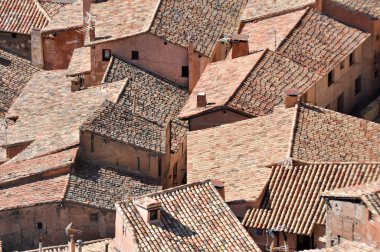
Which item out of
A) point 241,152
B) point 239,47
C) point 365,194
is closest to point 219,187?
point 241,152

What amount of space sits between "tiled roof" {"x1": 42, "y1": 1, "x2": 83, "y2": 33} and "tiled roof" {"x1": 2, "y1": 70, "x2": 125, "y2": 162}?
2.75 metres

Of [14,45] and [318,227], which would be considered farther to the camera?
[14,45]

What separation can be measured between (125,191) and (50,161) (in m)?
2.97

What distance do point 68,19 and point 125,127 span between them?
13.5 m

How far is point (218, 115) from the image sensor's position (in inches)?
2382

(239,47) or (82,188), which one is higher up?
(239,47)

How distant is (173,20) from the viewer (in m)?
66.8

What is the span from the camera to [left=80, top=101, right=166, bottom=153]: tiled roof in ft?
191

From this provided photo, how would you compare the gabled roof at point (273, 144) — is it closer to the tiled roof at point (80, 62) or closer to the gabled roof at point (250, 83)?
the gabled roof at point (250, 83)

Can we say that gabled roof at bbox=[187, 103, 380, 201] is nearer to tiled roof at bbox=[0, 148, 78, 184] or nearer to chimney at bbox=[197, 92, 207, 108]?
chimney at bbox=[197, 92, 207, 108]

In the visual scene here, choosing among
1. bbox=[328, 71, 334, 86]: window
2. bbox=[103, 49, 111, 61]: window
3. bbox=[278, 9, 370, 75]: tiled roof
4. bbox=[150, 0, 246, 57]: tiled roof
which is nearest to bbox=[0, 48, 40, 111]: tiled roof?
bbox=[103, 49, 111, 61]: window

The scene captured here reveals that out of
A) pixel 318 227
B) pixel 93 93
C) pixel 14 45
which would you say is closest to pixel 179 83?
pixel 93 93

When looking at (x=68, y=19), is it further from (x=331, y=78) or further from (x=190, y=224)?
(x=190, y=224)

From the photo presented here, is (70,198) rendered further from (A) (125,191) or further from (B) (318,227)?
(B) (318,227)
